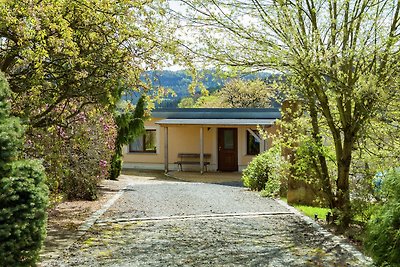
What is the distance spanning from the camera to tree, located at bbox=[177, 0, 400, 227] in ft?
23.3

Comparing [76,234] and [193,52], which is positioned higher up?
[193,52]

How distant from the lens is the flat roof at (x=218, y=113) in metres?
25.9

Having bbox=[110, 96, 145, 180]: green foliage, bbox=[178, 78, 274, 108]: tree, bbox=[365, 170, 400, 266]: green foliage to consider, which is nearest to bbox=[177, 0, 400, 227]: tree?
bbox=[365, 170, 400, 266]: green foliage

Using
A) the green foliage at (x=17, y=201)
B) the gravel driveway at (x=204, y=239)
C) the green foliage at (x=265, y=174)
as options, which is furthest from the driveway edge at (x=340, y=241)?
the green foliage at (x=17, y=201)

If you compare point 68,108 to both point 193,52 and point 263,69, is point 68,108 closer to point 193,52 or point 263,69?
point 193,52

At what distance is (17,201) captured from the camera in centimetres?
465

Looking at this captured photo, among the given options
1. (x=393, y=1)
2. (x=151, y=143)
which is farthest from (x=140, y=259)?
(x=151, y=143)

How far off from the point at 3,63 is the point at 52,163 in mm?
1980

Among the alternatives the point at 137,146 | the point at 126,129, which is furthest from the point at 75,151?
the point at 137,146

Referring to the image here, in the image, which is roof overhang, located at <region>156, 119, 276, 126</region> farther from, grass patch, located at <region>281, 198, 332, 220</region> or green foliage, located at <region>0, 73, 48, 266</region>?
green foliage, located at <region>0, 73, 48, 266</region>

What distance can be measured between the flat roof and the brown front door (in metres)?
0.95

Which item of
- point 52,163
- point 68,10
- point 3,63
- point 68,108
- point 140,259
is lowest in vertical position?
point 140,259

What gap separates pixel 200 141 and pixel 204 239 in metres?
17.1

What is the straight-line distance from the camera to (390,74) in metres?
7.19
